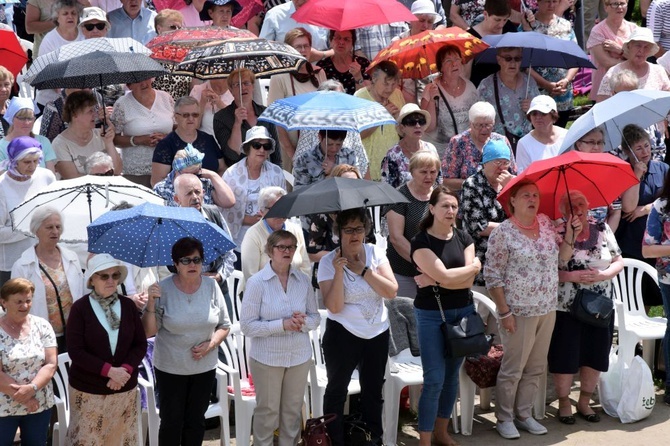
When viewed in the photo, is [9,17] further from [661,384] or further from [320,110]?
[661,384]

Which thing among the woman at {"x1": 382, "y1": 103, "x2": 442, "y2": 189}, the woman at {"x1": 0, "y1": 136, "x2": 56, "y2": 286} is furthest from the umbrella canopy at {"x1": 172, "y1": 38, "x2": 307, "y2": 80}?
the woman at {"x1": 0, "y1": 136, "x2": 56, "y2": 286}

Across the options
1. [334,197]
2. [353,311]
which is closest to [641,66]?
[353,311]

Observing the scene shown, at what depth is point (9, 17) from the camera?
12234 mm

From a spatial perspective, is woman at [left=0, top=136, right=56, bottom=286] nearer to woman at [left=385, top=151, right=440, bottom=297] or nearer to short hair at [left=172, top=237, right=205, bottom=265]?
short hair at [left=172, top=237, right=205, bottom=265]

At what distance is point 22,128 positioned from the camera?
30.6 feet

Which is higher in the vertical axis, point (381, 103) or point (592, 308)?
point (381, 103)

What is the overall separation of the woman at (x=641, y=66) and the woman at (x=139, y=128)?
426 cm

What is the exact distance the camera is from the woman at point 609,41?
40.6 ft

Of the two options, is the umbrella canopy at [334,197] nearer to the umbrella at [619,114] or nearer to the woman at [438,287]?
the woman at [438,287]

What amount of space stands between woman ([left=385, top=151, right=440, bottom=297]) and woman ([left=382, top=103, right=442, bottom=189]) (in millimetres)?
642

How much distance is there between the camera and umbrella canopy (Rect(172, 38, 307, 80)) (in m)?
9.73

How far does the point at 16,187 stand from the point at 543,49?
4.89 metres

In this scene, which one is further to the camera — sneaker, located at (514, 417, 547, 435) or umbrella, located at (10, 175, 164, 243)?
sneaker, located at (514, 417, 547, 435)

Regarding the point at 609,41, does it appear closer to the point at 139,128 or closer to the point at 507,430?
the point at 139,128
